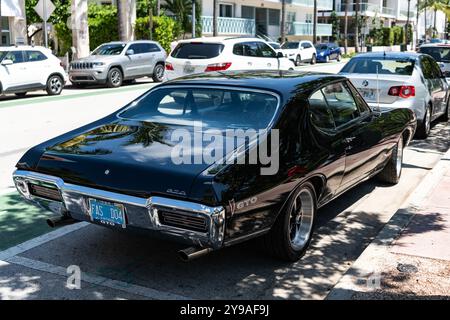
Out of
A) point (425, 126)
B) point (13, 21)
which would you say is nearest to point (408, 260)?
point (425, 126)

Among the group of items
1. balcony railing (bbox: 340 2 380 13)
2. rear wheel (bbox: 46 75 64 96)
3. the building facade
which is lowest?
rear wheel (bbox: 46 75 64 96)

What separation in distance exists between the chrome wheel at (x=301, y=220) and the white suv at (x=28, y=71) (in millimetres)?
14176

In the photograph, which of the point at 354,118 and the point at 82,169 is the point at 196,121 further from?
the point at 354,118

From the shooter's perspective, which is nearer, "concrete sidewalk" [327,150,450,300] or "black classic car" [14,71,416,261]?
"black classic car" [14,71,416,261]

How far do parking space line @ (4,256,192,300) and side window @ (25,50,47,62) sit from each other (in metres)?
14.3

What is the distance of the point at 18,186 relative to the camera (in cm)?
469

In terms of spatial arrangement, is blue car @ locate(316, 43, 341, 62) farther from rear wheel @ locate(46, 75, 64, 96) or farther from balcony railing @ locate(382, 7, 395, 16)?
balcony railing @ locate(382, 7, 395, 16)

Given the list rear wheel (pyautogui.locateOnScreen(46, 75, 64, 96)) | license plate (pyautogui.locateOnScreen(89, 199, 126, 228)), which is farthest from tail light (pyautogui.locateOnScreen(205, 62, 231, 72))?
license plate (pyautogui.locateOnScreen(89, 199, 126, 228))

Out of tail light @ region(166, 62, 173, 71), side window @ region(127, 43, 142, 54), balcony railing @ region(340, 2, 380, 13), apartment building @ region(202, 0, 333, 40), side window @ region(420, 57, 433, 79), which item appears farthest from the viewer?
balcony railing @ region(340, 2, 380, 13)

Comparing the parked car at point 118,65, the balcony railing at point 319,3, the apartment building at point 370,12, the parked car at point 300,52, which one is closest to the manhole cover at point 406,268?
the parked car at point 118,65

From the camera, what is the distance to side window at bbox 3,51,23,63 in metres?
17.2

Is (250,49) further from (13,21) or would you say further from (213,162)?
(13,21)

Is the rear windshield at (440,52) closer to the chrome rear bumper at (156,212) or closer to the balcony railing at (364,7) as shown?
the chrome rear bumper at (156,212)

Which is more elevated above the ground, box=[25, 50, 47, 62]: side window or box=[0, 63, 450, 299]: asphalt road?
box=[25, 50, 47, 62]: side window
